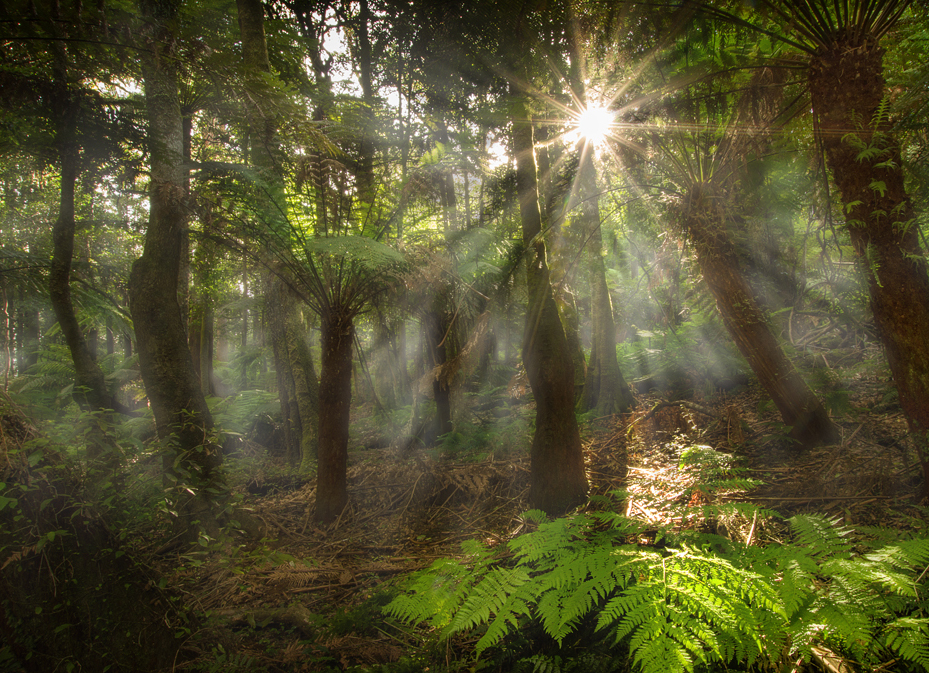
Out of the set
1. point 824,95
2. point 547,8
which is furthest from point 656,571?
point 547,8

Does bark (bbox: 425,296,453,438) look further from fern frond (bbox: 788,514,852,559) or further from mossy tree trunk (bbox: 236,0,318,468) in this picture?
fern frond (bbox: 788,514,852,559)

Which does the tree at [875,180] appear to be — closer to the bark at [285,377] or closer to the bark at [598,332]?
the bark at [598,332]

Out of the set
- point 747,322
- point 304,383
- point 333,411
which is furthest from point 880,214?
point 304,383

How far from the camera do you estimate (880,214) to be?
251cm

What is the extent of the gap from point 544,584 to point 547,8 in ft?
14.2

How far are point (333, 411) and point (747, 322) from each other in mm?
4795

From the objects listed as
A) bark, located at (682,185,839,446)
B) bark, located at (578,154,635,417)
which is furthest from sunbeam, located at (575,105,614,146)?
bark, located at (682,185,839,446)

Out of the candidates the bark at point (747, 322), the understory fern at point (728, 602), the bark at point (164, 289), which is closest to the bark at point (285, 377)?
the bark at point (164, 289)

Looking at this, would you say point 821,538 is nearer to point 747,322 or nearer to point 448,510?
point 747,322

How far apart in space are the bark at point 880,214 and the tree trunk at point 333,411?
4.56 meters

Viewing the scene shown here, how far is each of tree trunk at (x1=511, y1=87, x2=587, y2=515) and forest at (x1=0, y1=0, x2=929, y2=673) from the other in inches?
1.3

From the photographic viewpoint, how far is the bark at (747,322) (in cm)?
414

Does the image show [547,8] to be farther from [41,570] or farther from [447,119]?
[41,570]

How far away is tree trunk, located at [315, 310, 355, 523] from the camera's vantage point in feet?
15.4
